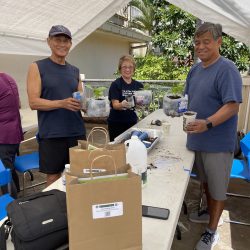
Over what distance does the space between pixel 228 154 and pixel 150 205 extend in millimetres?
1063

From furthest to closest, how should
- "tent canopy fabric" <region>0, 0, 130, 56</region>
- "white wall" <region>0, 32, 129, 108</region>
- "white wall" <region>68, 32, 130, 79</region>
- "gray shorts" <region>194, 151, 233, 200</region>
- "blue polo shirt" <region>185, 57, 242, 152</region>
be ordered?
"white wall" <region>68, 32, 130, 79</region>
"white wall" <region>0, 32, 129, 108</region>
"tent canopy fabric" <region>0, 0, 130, 56</region>
"gray shorts" <region>194, 151, 233, 200</region>
"blue polo shirt" <region>185, 57, 242, 152</region>

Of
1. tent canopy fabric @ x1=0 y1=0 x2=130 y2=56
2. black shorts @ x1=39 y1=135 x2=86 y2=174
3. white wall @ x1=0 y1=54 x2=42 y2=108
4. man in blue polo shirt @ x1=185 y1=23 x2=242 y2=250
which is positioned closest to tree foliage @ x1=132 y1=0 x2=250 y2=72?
white wall @ x1=0 y1=54 x2=42 y2=108

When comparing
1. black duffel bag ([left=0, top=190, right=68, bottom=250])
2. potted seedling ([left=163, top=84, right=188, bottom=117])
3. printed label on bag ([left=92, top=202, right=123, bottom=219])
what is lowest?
black duffel bag ([left=0, top=190, right=68, bottom=250])

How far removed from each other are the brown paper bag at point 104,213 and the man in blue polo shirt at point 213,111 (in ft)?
4.00

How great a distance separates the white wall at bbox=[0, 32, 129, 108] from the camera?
702 centimetres

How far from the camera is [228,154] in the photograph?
2.38m

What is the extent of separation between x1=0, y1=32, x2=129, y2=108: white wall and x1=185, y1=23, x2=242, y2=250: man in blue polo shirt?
5.45 meters

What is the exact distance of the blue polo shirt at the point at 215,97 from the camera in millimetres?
2145

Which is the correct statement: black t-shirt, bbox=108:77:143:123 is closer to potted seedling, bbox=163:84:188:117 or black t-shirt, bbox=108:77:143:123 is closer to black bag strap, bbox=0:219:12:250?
potted seedling, bbox=163:84:188:117

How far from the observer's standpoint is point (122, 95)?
346cm

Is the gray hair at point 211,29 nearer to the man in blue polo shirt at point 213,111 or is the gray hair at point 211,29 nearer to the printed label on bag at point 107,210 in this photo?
the man in blue polo shirt at point 213,111

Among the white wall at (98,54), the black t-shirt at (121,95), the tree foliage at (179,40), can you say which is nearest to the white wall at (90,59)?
the white wall at (98,54)

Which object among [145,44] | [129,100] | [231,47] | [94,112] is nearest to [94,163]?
[94,112]

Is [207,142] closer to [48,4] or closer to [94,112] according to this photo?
[94,112]
